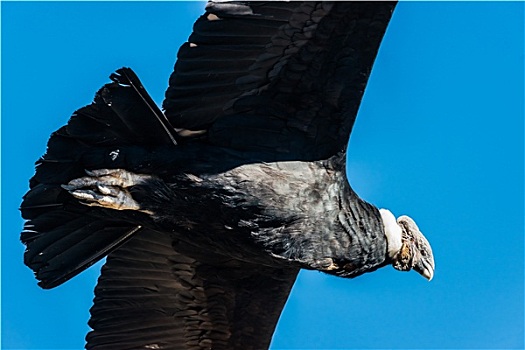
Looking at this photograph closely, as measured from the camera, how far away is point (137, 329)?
1002 cm

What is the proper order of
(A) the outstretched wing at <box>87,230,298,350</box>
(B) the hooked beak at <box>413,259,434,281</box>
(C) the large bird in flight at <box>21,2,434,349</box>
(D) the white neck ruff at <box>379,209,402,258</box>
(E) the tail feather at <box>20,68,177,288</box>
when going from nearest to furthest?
1. (C) the large bird in flight at <box>21,2,434,349</box>
2. (E) the tail feather at <box>20,68,177,288</box>
3. (D) the white neck ruff at <box>379,209,402,258</box>
4. (B) the hooked beak at <box>413,259,434,281</box>
5. (A) the outstretched wing at <box>87,230,298,350</box>

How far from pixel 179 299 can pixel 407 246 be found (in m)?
2.01

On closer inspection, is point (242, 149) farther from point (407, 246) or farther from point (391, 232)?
point (407, 246)

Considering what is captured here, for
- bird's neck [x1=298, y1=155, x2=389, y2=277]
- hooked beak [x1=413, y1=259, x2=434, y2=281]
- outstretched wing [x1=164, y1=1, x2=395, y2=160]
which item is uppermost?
outstretched wing [x1=164, y1=1, x2=395, y2=160]

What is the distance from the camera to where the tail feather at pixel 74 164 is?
27.1ft

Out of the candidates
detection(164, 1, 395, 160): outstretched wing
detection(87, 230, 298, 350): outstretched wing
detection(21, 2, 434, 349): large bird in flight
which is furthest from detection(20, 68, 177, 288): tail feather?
detection(87, 230, 298, 350): outstretched wing

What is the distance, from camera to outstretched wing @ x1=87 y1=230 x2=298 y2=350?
9.66 meters

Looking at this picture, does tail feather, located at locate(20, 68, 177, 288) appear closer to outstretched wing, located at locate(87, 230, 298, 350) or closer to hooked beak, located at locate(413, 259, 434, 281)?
outstretched wing, located at locate(87, 230, 298, 350)

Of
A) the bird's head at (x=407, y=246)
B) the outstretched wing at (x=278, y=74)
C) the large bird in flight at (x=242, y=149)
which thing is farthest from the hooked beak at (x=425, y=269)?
the outstretched wing at (x=278, y=74)

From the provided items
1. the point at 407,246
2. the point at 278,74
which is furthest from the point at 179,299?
the point at 278,74

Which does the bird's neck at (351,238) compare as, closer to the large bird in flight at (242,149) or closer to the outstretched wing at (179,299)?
the large bird in flight at (242,149)

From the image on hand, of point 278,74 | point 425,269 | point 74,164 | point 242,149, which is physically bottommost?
point 74,164

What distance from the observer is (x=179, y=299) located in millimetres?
9977

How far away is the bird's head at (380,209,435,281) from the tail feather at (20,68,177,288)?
5.38 feet
